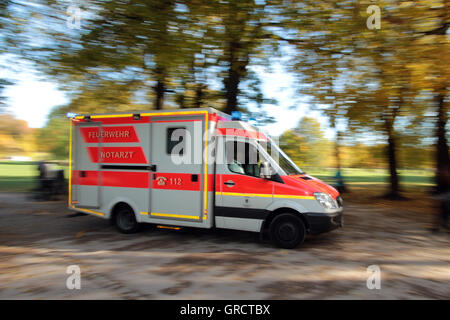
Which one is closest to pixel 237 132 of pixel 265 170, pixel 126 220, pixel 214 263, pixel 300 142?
pixel 265 170

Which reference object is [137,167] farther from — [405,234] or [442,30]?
[442,30]

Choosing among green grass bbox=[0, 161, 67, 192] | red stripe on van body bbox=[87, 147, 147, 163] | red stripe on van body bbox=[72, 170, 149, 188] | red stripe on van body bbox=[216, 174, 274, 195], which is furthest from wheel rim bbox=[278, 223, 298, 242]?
green grass bbox=[0, 161, 67, 192]

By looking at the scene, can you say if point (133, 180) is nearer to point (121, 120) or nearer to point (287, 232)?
point (121, 120)

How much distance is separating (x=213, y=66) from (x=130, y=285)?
8.32m

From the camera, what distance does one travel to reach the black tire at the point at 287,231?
611cm

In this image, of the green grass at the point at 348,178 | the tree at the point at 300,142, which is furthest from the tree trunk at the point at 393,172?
the tree at the point at 300,142

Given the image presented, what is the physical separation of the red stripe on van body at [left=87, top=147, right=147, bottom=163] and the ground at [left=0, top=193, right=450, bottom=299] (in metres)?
1.67

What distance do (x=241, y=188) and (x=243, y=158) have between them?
59 cm

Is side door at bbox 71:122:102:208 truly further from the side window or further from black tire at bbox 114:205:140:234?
the side window

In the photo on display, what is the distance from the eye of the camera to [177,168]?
6.77 metres

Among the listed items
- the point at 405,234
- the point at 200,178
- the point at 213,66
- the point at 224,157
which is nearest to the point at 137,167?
the point at 200,178

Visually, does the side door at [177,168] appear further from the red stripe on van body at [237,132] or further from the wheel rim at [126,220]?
the wheel rim at [126,220]

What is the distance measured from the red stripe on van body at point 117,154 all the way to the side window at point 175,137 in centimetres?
67

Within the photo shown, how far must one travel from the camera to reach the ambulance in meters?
6.18
